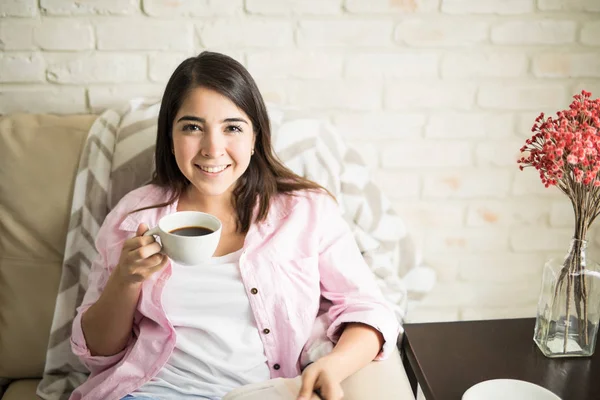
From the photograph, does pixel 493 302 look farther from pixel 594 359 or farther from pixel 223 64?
pixel 223 64

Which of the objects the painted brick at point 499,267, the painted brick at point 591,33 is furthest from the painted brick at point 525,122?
the painted brick at point 499,267

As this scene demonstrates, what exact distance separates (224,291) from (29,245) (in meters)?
0.51

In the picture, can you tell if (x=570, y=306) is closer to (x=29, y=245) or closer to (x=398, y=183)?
(x=398, y=183)

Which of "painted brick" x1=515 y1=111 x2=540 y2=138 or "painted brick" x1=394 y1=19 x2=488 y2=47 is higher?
"painted brick" x1=394 y1=19 x2=488 y2=47

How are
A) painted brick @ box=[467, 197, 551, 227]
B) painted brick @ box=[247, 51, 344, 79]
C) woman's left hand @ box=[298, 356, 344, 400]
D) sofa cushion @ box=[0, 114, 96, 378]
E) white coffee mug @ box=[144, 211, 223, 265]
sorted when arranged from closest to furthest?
white coffee mug @ box=[144, 211, 223, 265] < woman's left hand @ box=[298, 356, 344, 400] < sofa cushion @ box=[0, 114, 96, 378] < painted brick @ box=[247, 51, 344, 79] < painted brick @ box=[467, 197, 551, 227]

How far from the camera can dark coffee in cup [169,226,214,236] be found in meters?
1.07

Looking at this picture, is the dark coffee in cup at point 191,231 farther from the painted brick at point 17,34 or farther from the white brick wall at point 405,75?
the painted brick at point 17,34

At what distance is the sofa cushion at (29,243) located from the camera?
1.43 metres

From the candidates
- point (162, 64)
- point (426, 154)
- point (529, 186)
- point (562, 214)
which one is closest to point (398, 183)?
point (426, 154)

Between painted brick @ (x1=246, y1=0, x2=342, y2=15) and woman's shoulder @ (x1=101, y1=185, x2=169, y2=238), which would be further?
painted brick @ (x1=246, y1=0, x2=342, y2=15)

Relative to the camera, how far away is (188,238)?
966 millimetres

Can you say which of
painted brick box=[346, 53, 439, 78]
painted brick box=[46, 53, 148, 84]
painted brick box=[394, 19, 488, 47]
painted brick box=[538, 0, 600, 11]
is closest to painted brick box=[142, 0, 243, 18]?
painted brick box=[46, 53, 148, 84]

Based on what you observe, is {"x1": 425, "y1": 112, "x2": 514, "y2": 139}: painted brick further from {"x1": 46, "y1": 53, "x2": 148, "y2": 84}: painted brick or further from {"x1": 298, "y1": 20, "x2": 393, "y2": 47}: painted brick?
{"x1": 46, "y1": 53, "x2": 148, "y2": 84}: painted brick

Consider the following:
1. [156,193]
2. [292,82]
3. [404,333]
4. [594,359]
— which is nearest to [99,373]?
[156,193]
